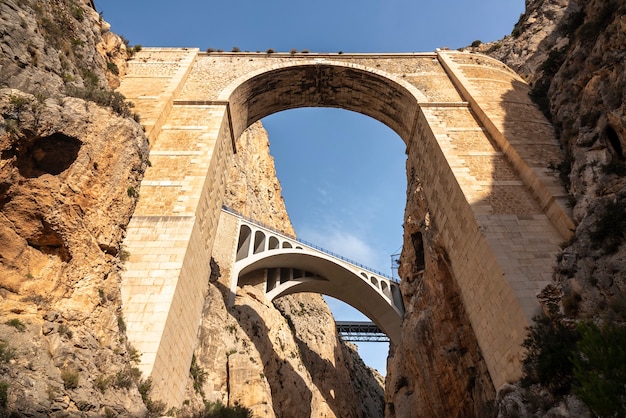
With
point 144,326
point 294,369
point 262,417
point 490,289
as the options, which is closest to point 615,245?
point 490,289

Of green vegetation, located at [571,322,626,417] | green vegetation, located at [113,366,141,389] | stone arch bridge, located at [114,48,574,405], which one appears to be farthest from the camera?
stone arch bridge, located at [114,48,574,405]

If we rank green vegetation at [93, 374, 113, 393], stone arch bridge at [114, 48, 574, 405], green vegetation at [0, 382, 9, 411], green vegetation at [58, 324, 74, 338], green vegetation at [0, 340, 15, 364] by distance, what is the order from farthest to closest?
1. stone arch bridge at [114, 48, 574, 405]
2. green vegetation at [58, 324, 74, 338]
3. green vegetation at [93, 374, 113, 393]
4. green vegetation at [0, 340, 15, 364]
5. green vegetation at [0, 382, 9, 411]

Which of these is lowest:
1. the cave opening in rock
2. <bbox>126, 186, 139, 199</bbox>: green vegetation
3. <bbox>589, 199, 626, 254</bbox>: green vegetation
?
<bbox>589, 199, 626, 254</bbox>: green vegetation

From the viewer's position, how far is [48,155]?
23.0 feet

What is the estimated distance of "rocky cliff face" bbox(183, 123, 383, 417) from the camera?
1920 cm

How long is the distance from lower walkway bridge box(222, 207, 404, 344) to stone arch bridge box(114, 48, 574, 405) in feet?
44.2

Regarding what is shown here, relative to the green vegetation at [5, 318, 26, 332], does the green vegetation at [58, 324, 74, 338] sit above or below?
above

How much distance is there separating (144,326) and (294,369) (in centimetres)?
2107

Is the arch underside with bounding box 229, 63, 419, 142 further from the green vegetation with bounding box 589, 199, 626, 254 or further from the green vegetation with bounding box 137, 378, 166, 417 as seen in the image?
the green vegetation with bounding box 137, 378, 166, 417

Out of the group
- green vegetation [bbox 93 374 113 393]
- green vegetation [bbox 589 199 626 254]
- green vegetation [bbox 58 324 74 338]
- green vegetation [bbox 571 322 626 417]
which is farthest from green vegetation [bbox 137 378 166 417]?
green vegetation [bbox 589 199 626 254]

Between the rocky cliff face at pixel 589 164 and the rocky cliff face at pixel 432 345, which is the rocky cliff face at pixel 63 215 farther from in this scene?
the rocky cliff face at pixel 432 345

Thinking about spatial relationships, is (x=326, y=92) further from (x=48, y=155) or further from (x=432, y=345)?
(x=48, y=155)

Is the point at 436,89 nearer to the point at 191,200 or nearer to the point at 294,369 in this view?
the point at 191,200

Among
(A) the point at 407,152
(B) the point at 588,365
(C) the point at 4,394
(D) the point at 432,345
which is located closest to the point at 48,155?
(C) the point at 4,394
